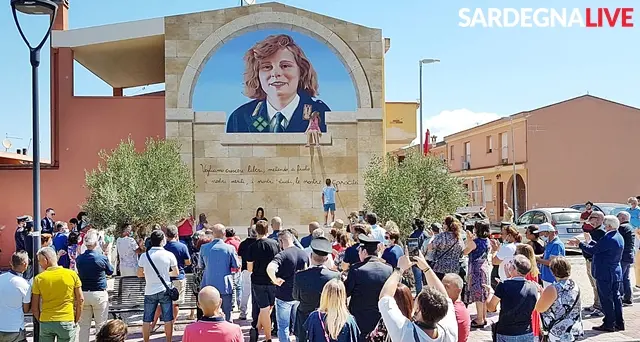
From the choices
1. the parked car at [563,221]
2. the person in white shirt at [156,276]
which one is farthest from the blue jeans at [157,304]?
the parked car at [563,221]

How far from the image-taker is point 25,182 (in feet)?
61.7

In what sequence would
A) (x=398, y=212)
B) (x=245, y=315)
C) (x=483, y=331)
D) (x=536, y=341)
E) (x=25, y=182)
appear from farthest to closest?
1. (x=25, y=182)
2. (x=398, y=212)
3. (x=245, y=315)
4. (x=483, y=331)
5. (x=536, y=341)

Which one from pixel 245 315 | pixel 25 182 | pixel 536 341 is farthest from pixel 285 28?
pixel 536 341

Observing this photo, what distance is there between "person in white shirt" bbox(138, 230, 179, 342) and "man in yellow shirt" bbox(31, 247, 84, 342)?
1.39 metres

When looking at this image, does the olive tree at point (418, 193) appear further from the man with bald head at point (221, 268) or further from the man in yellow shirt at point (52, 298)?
the man in yellow shirt at point (52, 298)

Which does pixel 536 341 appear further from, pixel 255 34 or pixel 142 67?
pixel 142 67

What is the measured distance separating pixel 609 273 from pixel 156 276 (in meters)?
6.64

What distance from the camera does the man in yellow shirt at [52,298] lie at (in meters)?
6.48

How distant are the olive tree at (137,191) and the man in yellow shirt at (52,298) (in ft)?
25.5

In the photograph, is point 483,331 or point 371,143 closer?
point 483,331

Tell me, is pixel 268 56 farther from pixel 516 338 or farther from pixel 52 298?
pixel 516 338

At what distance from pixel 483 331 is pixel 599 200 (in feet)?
94.3

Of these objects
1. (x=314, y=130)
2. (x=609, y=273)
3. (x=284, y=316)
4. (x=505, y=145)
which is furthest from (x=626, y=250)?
(x=505, y=145)

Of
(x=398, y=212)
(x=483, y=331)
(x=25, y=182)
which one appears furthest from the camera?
(x=25, y=182)
